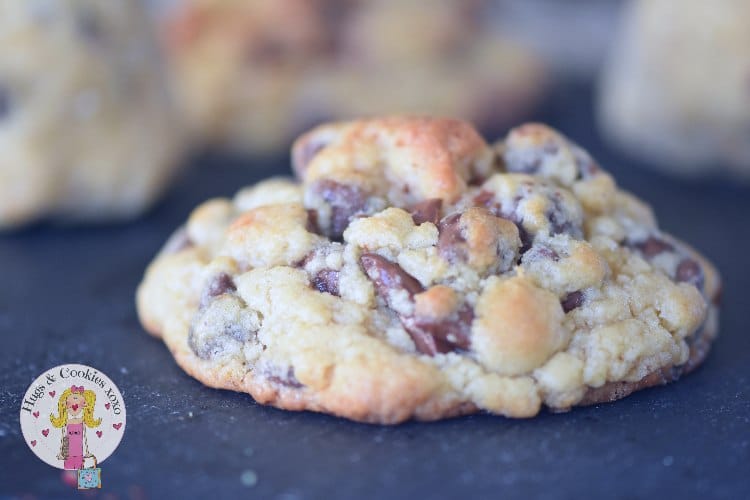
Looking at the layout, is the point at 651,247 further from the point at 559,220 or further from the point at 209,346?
the point at 209,346

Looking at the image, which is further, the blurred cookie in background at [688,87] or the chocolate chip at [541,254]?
the blurred cookie in background at [688,87]

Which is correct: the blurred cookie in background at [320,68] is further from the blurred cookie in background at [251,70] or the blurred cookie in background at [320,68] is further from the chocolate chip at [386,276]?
the chocolate chip at [386,276]

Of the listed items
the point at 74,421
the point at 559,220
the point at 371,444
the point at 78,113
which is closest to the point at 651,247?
the point at 559,220

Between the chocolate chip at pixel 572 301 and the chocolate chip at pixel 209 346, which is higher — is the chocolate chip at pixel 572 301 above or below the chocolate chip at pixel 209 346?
above

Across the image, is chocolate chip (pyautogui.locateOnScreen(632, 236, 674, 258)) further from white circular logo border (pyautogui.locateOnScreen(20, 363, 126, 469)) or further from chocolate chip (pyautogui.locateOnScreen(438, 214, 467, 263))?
white circular logo border (pyautogui.locateOnScreen(20, 363, 126, 469))

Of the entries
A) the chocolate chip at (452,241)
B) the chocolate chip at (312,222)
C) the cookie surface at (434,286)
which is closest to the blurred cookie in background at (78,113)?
the cookie surface at (434,286)

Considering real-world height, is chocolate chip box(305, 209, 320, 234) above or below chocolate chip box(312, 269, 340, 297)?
above

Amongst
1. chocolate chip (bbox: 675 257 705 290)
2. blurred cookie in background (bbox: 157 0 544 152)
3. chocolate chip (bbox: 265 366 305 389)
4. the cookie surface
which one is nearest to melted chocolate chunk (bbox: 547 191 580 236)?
the cookie surface
